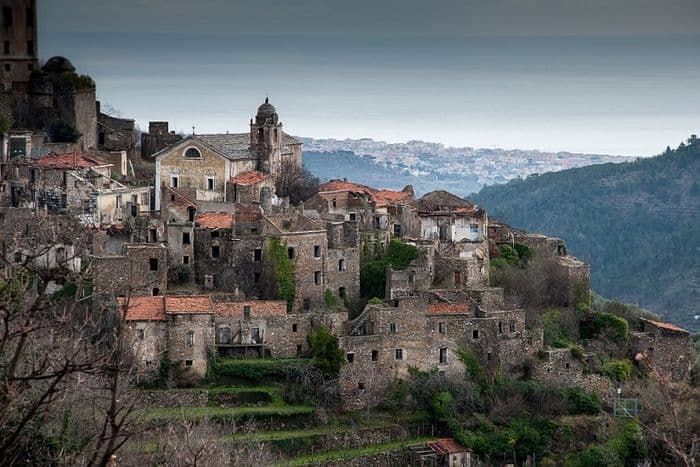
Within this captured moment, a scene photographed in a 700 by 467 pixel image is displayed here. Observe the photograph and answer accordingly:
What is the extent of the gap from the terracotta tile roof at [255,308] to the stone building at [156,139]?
48.3 feet

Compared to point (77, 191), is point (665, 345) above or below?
below

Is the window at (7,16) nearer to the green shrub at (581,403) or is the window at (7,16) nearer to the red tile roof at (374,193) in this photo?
the red tile roof at (374,193)

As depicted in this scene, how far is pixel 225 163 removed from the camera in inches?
1997

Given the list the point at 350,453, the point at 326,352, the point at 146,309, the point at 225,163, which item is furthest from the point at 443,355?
the point at 225,163

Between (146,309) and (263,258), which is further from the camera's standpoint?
(263,258)

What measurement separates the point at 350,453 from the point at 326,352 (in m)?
2.88

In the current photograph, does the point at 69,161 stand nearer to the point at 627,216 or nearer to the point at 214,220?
the point at 214,220

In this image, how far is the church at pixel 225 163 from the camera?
49969 millimetres

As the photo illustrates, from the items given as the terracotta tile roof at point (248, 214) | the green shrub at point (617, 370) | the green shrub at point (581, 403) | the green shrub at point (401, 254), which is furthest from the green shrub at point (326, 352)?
the green shrub at point (617, 370)

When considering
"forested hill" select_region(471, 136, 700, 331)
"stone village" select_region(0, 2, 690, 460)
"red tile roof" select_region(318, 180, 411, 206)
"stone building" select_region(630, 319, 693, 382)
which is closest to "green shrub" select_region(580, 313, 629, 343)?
"stone building" select_region(630, 319, 693, 382)

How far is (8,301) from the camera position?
16297mm

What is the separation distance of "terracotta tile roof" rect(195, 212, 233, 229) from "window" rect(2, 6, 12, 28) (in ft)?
53.0

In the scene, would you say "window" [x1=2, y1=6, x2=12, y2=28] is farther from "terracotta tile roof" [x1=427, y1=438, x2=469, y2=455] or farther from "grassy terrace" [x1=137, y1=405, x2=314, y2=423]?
"terracotta tile roof" [x1=427, y1=438, x2=469, y2=455]

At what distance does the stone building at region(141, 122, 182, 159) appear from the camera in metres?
55.4
